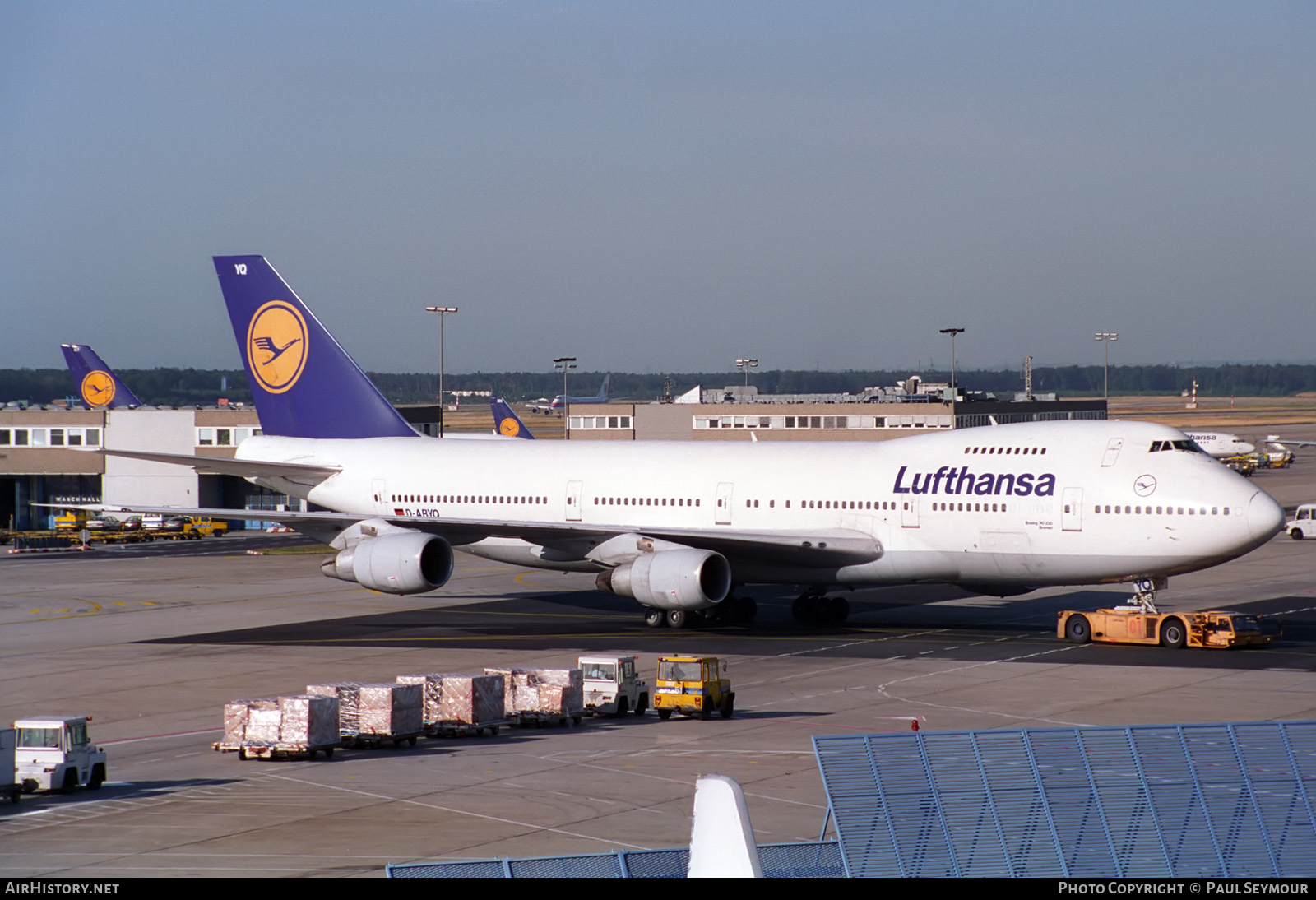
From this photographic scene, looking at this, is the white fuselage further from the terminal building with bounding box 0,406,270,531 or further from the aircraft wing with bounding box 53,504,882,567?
the terminal building with bounding box 0,406,270,531

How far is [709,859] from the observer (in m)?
13.6

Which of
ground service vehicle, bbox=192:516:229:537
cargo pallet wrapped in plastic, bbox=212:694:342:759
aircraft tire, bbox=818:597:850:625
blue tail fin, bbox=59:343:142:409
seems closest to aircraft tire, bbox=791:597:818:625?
aircraft tire, bbox=818:597:850:625

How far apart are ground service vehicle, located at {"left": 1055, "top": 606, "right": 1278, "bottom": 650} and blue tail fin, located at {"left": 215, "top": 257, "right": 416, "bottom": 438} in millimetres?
26232

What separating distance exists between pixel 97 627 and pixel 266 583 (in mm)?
13776

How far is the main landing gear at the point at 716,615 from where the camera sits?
48.0 meters

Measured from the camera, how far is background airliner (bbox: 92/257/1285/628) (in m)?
41.7

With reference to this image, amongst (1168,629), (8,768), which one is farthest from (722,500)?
(8,768)

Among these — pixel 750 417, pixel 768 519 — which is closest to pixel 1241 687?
pixel 768 519

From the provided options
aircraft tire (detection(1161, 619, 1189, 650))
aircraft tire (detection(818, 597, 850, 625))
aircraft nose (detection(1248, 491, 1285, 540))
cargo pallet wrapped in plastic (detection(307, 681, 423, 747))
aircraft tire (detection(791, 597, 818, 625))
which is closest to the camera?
cargo pallet wrapped in plastic (detection(307, 681, 423, 747))

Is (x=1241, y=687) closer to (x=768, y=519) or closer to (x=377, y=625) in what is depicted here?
(x=768, y=519)

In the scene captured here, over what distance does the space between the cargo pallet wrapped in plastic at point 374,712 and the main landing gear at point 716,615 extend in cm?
1745

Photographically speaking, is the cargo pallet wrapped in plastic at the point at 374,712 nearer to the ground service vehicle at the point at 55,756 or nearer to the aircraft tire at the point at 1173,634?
the ground service vehicle at the point at 55,756

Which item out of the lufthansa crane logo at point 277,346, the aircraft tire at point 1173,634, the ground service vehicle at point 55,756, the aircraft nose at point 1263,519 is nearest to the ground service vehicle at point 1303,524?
the aircraft tire at point 1173,634

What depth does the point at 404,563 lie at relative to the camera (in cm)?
4500
